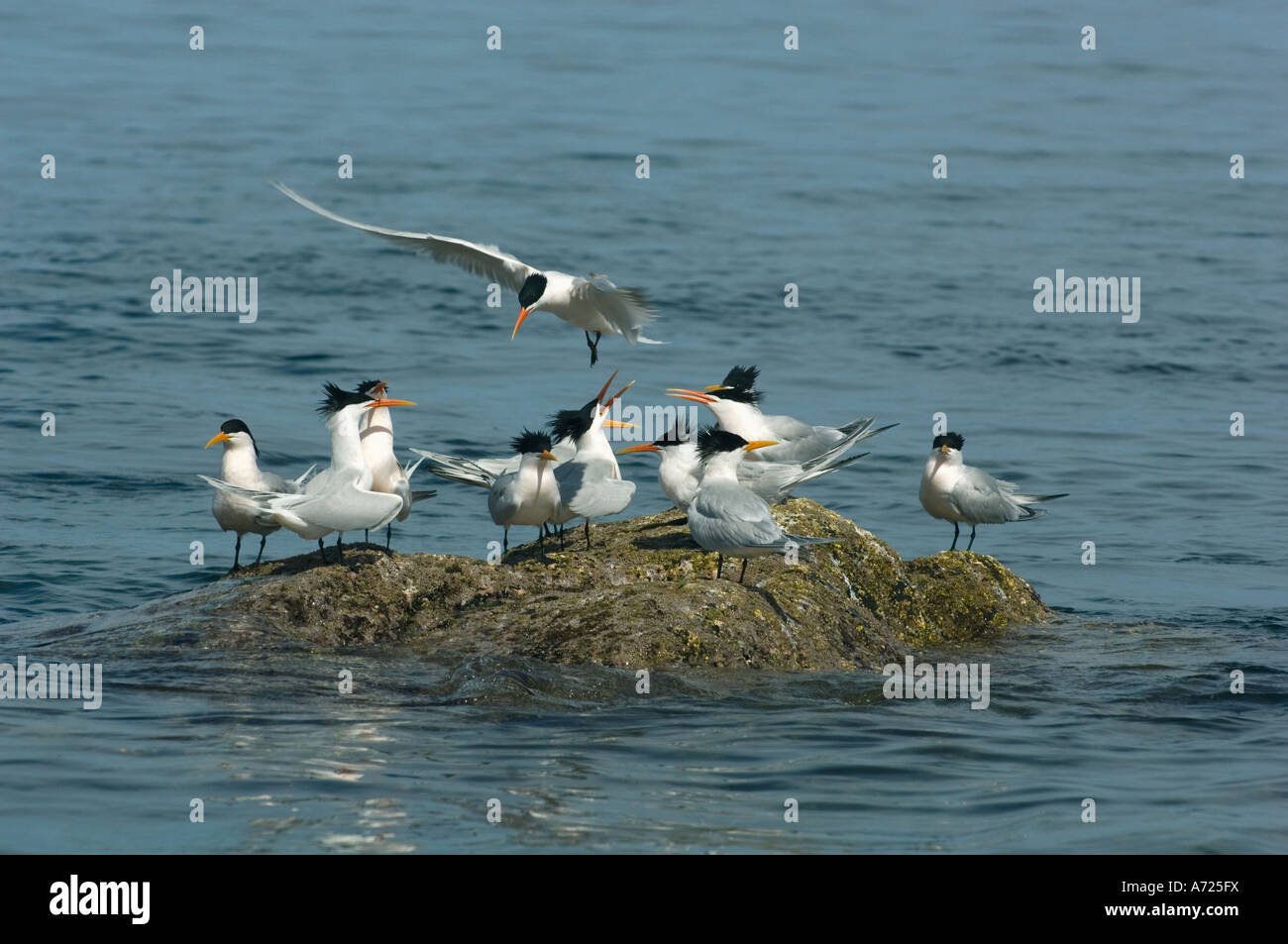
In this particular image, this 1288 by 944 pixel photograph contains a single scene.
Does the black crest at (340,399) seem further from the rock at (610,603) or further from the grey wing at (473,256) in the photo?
the grey wing at (473,256)

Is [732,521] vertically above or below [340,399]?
below

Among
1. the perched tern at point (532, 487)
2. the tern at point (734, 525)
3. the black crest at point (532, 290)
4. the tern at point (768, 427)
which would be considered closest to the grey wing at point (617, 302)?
the black crest at point (532, 290)

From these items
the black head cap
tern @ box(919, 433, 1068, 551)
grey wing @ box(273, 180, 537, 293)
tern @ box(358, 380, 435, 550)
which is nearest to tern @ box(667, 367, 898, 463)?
the black head cap

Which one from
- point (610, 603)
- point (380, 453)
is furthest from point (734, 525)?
point (380, 453)

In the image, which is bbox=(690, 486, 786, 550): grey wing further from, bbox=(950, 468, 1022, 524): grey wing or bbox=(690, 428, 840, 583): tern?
bbox=(950, 468, 1022, 524): grey wing

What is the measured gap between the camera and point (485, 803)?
595 centimetres

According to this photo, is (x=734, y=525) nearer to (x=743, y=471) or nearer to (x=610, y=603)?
(x=610, y=603)

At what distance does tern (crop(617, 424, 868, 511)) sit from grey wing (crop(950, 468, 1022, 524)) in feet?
4.48

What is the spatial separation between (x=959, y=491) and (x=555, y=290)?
301 cm

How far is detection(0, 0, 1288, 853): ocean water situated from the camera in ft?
20.6

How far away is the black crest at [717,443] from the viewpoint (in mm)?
8477

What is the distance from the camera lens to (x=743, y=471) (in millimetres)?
8812
